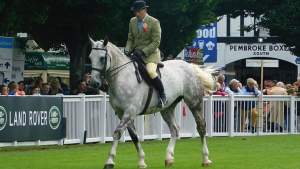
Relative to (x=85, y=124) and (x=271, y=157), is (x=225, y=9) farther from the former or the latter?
(x=271, y=157)

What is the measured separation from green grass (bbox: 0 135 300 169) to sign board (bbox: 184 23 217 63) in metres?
14.5

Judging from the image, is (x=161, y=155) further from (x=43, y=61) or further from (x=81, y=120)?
(x=43, y=61)

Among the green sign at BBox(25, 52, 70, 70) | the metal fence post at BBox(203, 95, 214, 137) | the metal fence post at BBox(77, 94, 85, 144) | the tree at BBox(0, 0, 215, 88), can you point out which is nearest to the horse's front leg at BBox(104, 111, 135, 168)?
the metal fence post at BBox(77, 94, 85, 144)

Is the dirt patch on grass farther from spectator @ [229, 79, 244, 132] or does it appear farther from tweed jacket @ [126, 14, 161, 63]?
spectator @ [229, 79, 244, 132]

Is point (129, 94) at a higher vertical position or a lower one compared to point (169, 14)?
lower

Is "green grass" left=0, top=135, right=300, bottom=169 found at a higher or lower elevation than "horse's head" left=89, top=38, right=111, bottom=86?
lower

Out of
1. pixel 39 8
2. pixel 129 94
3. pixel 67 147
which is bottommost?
pixel 67 147

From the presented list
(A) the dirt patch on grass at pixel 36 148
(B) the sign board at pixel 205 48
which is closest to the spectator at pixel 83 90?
(A) the dirt patch on grass at pixel 36 148

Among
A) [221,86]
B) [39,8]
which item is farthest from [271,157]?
[39,8]

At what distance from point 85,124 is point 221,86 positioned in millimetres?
6152

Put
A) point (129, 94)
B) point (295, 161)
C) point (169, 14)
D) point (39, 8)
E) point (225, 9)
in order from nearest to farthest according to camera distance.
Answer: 1. point (129, 94)
2. point (295, 161)
3. point (39, 8)
4. point (169, 14)
5. point (225, 9)

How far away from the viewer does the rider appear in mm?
15047

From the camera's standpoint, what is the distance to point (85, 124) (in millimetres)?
22250

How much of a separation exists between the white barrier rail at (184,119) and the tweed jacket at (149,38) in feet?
22.0
